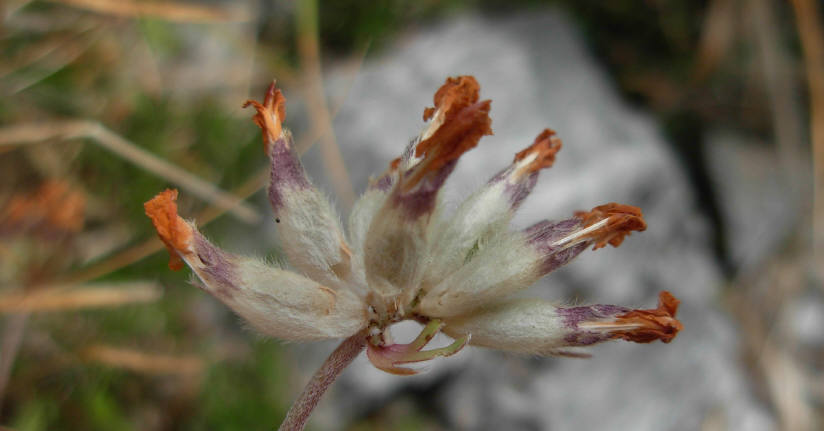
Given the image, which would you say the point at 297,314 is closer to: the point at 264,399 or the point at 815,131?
the point at 264,399

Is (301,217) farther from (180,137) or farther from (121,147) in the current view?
(180,137)

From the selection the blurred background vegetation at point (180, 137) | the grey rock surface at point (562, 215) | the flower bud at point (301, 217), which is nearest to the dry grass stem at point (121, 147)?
the blurred background vegetation at point (180, 137)

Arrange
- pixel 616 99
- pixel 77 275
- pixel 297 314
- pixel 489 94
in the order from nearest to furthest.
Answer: pixel 297 314
pixel 77 275
pixel 489 94
pixel 616 99

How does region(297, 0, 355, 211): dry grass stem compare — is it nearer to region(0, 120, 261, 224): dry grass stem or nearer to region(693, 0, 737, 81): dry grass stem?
region(0, 120, 261, 224): dry grass stem

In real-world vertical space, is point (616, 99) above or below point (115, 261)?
below

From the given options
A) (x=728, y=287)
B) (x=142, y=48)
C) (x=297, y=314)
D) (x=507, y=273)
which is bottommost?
(x=728, y=287)

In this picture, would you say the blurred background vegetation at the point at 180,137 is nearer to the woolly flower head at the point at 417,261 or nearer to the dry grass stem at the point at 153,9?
the dry grass stem at the point at 153,9

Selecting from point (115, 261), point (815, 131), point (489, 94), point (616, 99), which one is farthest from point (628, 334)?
point (815, 131)
